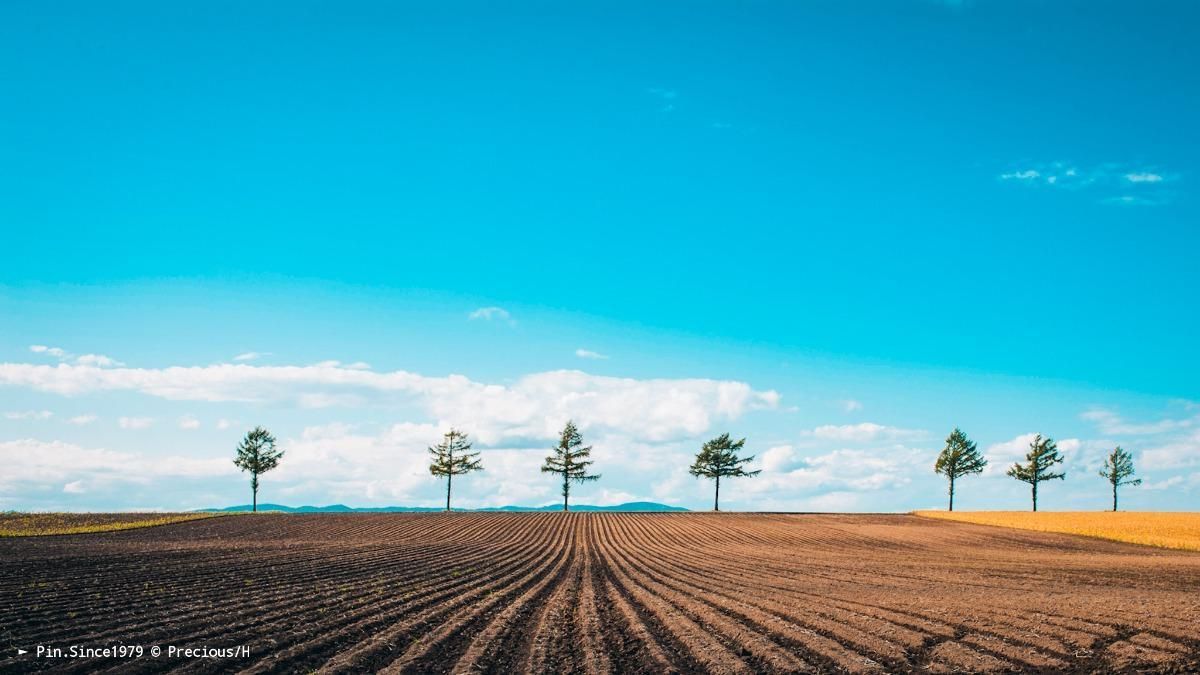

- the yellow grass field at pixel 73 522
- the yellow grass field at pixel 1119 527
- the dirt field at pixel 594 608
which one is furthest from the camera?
the yellow grass field at pixel 73 522

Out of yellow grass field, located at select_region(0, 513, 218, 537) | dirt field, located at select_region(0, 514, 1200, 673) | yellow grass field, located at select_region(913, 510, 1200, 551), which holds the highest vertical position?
dirt field, located at select_region(0, 514, 1200, 673)

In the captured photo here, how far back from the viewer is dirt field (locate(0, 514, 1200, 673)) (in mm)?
11500

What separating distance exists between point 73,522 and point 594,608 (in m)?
55.5

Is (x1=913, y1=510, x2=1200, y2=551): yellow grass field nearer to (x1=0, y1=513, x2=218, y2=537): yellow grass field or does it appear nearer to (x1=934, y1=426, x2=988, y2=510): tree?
(x1=934, y1=426, x2=988, y2=510): tree

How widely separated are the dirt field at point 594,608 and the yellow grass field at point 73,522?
47.8 ft

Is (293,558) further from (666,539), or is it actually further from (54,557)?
(666,539)

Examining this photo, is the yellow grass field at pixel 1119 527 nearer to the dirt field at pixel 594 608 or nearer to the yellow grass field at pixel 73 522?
the dirt field at pixel 594 608

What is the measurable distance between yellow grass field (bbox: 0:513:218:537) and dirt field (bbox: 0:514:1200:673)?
47.8 ft

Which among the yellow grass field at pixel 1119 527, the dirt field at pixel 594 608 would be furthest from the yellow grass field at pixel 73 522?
the yellow grass field at pixel 1119 527

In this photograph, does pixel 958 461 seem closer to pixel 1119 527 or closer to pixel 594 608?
pixel 1119 527

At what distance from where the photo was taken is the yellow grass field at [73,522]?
47.2m

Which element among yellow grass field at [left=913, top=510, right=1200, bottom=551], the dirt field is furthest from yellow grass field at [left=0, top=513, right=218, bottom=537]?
yellow grass field at [left=913, top=510, right=1200, bottom=551]

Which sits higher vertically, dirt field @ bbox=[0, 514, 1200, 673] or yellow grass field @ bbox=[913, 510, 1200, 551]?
dirt field @ bbox=[0, 514, 1200, 673]

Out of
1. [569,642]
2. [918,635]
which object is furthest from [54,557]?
[918,635]
